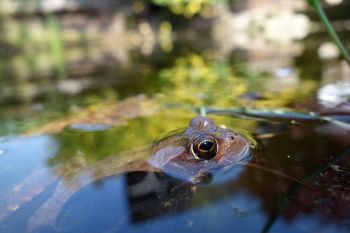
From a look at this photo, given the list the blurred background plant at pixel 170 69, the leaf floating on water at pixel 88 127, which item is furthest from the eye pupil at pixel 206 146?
the leaf floating on water at pixel 88 127

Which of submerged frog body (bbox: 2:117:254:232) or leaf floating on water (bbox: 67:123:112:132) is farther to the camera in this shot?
leaf floating on water (bbox: 67:123:112:132)

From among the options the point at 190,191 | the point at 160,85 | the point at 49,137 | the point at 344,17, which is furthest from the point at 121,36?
the point at 190,191

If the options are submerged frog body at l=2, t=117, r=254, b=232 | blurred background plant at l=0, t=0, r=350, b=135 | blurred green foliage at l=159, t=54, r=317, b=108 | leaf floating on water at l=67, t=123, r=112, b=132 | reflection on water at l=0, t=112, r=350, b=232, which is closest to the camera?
reflection on water at l=0, t=112, r=350, b=232

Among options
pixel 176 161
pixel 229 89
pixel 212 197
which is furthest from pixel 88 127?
pixel 229 89

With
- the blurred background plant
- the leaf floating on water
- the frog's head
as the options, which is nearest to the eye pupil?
the frog's head

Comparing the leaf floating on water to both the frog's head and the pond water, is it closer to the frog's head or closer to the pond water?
the pond water

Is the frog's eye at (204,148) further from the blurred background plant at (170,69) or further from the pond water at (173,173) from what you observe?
the blurred background plant at (170,69)

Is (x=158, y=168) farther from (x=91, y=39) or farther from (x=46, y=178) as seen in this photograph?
(x=91, y=39)
